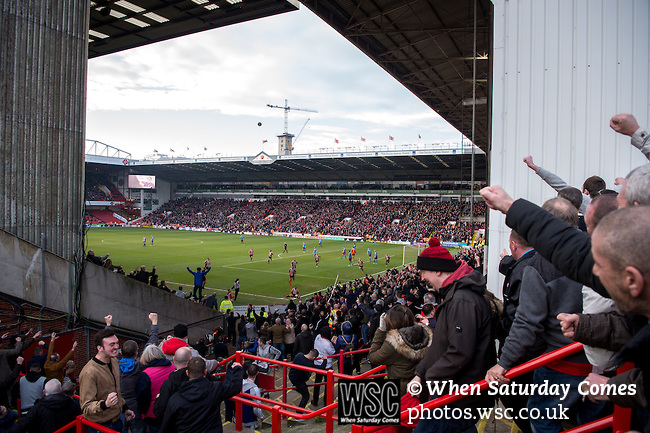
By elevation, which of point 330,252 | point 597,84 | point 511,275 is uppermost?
point 597,84

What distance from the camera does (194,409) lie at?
376 cm

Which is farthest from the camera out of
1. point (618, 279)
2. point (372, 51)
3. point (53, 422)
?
point (372, 51)

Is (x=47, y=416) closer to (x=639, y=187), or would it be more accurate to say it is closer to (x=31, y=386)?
(x=31, y=386)

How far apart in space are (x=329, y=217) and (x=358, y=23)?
2143 inches

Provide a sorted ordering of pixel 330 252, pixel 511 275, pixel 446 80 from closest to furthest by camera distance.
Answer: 1. pixel 511 275
2. pixel 446 80
3. pixel 330 252

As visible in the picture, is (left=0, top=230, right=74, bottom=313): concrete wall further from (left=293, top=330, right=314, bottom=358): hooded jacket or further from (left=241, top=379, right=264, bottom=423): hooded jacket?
(left=241, top=379, right=264, bottom=423): hooded jacket

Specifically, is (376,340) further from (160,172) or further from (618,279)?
(160,172)

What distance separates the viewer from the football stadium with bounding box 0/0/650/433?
8.07 ft

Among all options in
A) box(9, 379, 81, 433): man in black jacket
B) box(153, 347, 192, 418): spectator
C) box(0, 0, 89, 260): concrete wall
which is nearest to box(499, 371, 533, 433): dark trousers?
box(153, 347, 192, 418): spectator

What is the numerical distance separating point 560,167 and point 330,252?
3607 centimetres

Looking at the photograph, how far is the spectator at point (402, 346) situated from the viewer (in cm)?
365

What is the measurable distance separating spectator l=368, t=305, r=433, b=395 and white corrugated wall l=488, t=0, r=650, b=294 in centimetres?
445

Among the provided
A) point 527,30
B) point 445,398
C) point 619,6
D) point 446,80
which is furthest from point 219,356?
point 446,80

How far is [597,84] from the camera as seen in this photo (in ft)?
21.9
